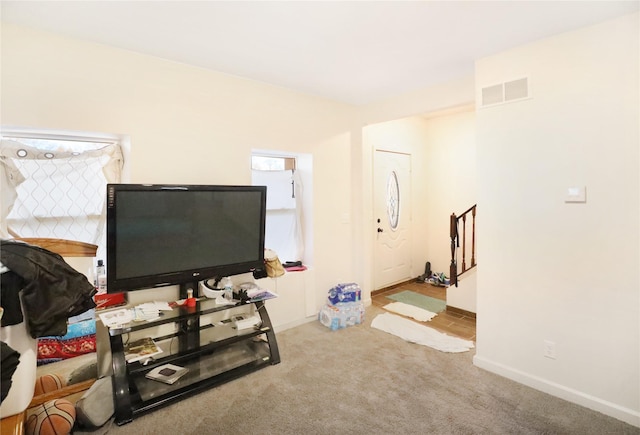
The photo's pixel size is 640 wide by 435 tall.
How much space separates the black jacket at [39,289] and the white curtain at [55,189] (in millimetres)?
836

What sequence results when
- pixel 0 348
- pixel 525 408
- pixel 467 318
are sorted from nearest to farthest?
pixel 0 348, pixel 525 408, pixel 467 318

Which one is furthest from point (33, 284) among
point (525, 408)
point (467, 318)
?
point (467, 318)

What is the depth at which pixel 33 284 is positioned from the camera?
158 centimetres

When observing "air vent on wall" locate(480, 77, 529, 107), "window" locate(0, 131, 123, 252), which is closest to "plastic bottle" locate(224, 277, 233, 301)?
"window" locate(0, 131, 123, 252)

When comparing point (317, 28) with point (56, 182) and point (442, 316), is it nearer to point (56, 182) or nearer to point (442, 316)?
point (56, 182)

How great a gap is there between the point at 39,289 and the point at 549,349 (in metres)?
3.21

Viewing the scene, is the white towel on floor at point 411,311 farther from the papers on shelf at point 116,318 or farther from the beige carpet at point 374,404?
the papers on shelf at point 116,318

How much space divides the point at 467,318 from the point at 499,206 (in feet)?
5.61

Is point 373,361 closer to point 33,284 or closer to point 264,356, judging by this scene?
point 264,356

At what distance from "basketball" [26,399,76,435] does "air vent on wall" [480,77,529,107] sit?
3.53 metres

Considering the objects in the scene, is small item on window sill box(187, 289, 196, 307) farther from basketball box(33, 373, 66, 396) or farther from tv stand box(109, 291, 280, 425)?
basketball box(33, 373, 66, 396)

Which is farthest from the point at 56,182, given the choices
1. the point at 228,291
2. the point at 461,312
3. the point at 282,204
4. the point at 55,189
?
the point at 461,312

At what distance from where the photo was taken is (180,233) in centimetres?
250

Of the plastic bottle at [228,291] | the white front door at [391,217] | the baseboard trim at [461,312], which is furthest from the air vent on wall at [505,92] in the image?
the plastic bottle at [228,291]
